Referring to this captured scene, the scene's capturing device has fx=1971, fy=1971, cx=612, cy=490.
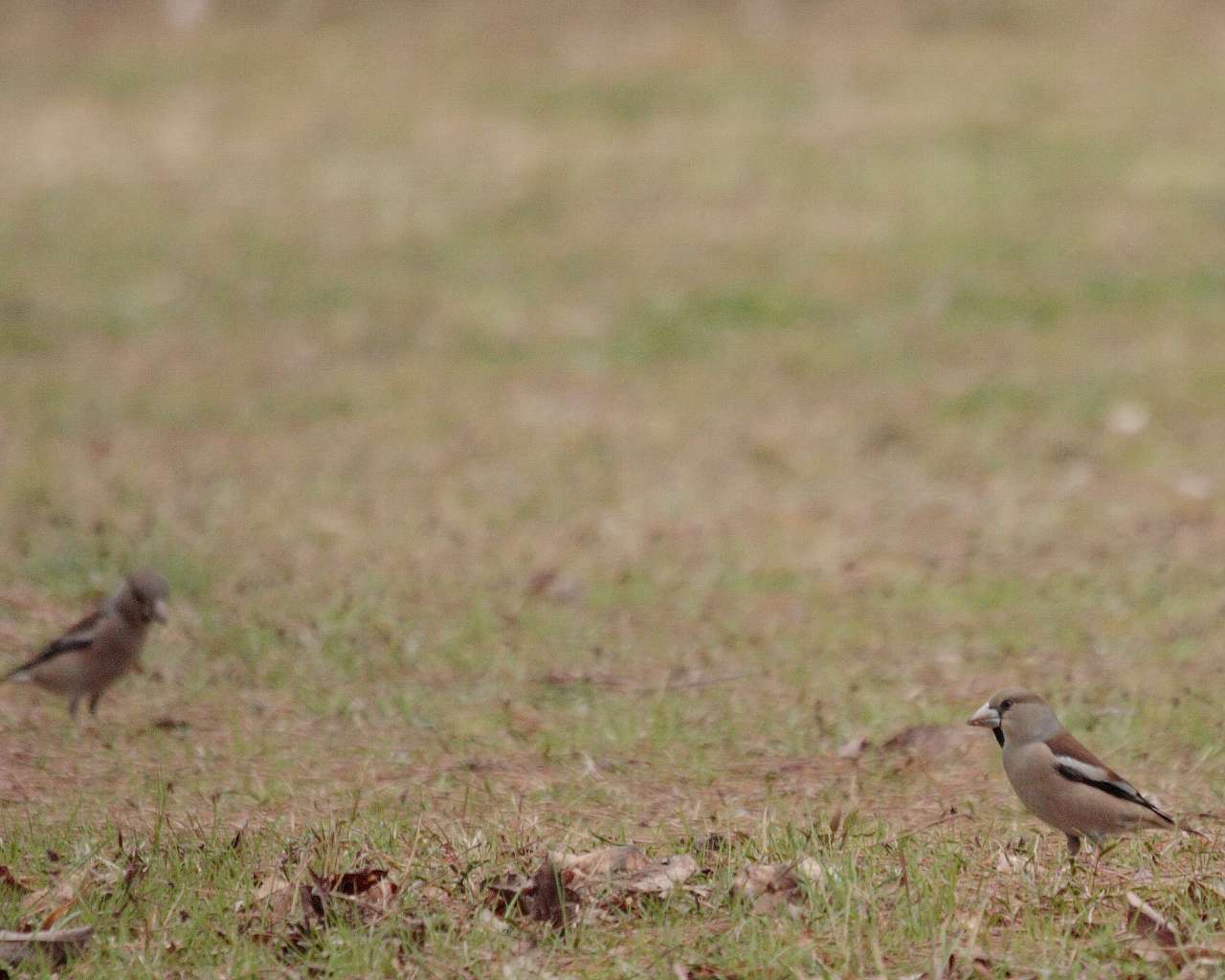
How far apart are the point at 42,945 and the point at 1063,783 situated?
2.37 meters

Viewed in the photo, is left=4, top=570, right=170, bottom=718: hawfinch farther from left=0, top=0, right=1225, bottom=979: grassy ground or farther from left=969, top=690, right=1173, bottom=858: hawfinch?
left=969, top=690, right=1173, bottom=858: hawfinch

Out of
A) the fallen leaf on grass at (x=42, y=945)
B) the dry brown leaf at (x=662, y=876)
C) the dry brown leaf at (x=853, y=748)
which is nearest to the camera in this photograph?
the fallen leaf on grass at (x=42, y=945)

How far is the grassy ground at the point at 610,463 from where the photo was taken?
4.42 metres

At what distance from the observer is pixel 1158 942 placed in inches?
154

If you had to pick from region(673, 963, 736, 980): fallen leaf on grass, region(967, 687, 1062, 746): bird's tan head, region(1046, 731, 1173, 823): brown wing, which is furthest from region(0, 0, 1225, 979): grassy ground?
region(967, 687, 1062, 746): bird's tan head

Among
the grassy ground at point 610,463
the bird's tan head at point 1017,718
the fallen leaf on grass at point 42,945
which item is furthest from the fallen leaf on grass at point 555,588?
the fallen leaf on grass at point 42,945

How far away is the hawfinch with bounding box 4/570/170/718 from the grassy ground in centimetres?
17

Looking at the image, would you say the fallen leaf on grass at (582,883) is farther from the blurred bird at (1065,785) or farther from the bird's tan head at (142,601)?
the bird's tan head at (142,601)

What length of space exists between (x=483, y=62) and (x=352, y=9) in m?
2.34

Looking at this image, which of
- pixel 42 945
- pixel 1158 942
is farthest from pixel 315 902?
pixel 1158 942

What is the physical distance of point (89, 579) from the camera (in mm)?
7836

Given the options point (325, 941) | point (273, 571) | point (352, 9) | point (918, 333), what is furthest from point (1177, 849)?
point (352, 9)

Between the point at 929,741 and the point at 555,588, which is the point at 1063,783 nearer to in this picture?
the point at 929,741

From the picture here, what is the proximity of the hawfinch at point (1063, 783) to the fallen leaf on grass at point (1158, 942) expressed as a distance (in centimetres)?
59
